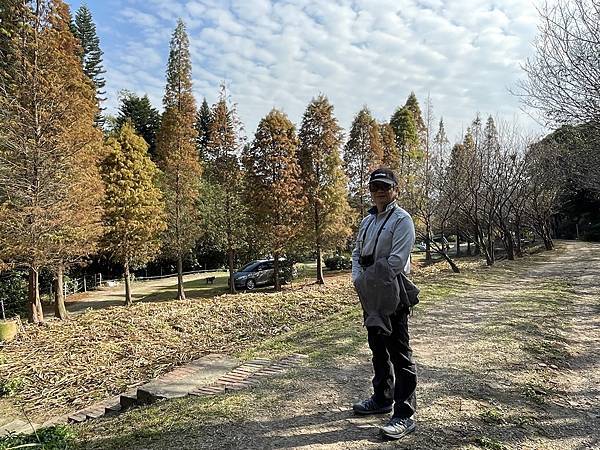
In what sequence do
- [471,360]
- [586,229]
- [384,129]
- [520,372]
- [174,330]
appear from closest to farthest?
[520,372], [471,360], [174,330], [384,129], [586,229]

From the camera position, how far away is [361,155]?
2461cm

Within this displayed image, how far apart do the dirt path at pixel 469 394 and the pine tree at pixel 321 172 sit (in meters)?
13.2

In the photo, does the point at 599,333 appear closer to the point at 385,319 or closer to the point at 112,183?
the point at 385,319

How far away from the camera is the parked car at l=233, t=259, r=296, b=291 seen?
20.3 meters

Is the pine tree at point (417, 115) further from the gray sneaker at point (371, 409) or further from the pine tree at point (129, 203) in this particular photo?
the gray sneaker at point (371, 409)

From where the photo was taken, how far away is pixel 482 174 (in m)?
17.9

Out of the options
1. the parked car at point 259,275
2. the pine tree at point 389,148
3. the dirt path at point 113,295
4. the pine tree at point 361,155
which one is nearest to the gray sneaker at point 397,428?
the dirt path at point 113,295

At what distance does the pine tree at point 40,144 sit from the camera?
10.6 metres

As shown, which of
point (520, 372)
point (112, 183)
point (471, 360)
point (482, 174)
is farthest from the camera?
point (482, 174)

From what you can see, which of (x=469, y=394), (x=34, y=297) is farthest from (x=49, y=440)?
(x=34, y=297)

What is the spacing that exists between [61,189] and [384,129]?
70.0ft

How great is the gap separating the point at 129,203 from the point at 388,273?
1516 cm

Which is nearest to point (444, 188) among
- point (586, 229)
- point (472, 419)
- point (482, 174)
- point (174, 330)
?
point (482, 174)

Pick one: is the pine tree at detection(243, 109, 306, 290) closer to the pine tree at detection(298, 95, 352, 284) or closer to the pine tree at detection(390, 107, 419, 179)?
the pine tree at detection(298, 95, 352, 284)
